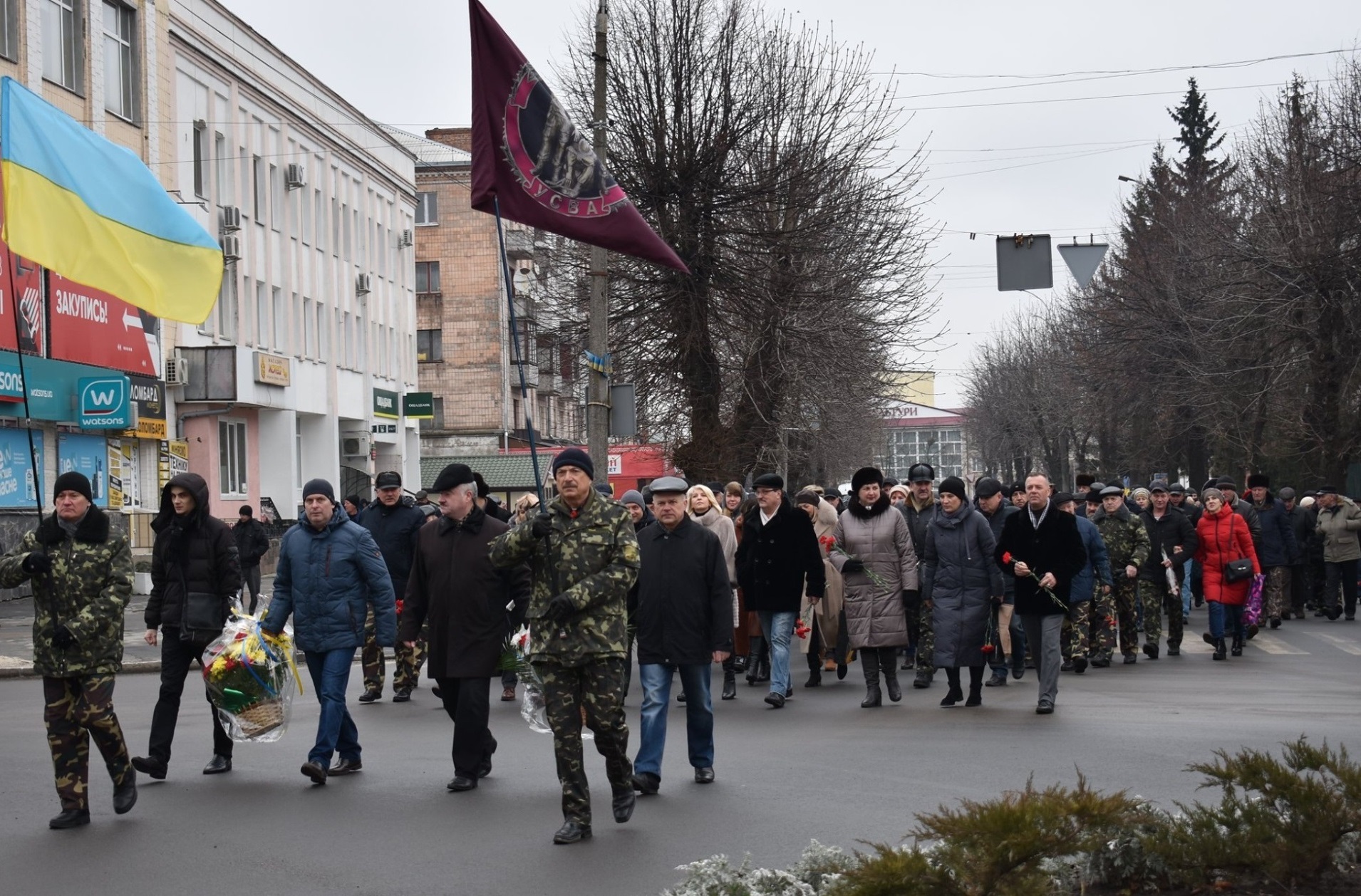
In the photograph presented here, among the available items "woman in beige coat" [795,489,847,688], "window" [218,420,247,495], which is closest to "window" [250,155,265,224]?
"window" [218,420,247,495]

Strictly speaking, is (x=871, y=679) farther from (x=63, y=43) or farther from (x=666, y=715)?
(x=63, y=43)

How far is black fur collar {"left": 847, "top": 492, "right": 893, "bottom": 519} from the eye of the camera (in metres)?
13.9

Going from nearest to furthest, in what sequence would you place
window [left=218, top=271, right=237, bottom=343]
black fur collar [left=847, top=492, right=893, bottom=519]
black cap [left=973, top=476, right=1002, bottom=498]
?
black fur collar [left=847, top=492, right=893, bottom=519] < black cap [left=973, top=476, right=1002, bottom=498] < window [left=218, top=271, right=237, bottom=343]

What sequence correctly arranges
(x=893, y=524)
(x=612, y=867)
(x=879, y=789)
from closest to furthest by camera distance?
(x=612, y=867) → (x=879, y=789) → (x=893, y=524)

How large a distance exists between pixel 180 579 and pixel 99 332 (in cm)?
2258

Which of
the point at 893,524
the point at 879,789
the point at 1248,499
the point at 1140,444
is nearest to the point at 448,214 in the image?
the point at 1140,444

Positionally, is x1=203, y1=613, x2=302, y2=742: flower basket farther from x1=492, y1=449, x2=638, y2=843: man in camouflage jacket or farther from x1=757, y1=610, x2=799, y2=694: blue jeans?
x1=757, y1=610, x2=799, y2=694: blue jeans

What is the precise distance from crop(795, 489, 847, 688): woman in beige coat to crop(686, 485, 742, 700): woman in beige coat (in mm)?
676

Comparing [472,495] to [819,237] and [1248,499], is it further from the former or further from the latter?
[819,237]

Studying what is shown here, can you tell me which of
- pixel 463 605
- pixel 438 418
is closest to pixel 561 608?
pixel 463 605

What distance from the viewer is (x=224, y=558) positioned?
32.5 ft

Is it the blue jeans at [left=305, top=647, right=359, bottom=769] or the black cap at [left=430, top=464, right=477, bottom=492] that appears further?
Result: the blue jeans at [left=305, top=647, right=359, bottom=769]

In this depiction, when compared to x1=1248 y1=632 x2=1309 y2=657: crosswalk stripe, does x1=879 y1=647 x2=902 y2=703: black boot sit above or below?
above

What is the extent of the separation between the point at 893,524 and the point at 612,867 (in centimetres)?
688
